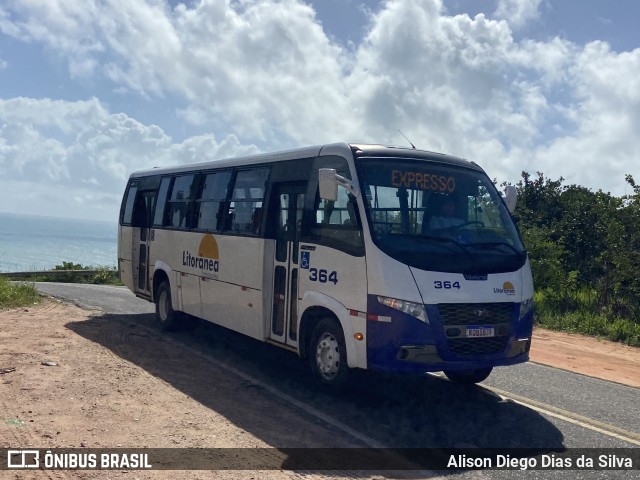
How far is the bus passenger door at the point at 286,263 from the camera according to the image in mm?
9062

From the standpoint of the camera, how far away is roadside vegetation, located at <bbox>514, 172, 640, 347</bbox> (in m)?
16.3

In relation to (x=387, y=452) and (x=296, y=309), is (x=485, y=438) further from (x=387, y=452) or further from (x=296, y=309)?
(x=296, y=309)

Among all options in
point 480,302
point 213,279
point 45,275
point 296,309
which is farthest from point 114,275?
point 480,302

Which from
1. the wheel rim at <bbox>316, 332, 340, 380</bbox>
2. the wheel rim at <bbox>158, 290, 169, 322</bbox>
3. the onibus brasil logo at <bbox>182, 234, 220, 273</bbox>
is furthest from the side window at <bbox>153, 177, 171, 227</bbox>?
the wheel rim at <bbox>316, 332, 340, 380</bbox>

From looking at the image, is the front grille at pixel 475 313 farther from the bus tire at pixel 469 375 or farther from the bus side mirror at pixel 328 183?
the bus side mirror at pixel 328 183

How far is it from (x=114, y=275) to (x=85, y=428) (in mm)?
26017

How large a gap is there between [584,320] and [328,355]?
10.1 m

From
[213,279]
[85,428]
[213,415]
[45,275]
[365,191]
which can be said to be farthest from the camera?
[45,275]

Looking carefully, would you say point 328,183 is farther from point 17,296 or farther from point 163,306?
point 17,296

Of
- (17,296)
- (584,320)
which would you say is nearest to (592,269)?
(584,320)

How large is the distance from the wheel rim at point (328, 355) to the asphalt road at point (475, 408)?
0.28 m

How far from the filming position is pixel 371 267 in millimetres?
7508

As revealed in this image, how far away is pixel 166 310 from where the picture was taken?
43.1 ft

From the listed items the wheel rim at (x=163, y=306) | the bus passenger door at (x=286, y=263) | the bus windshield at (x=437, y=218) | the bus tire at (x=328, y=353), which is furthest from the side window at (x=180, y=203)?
the bus windshield at (x=437, y=218)
